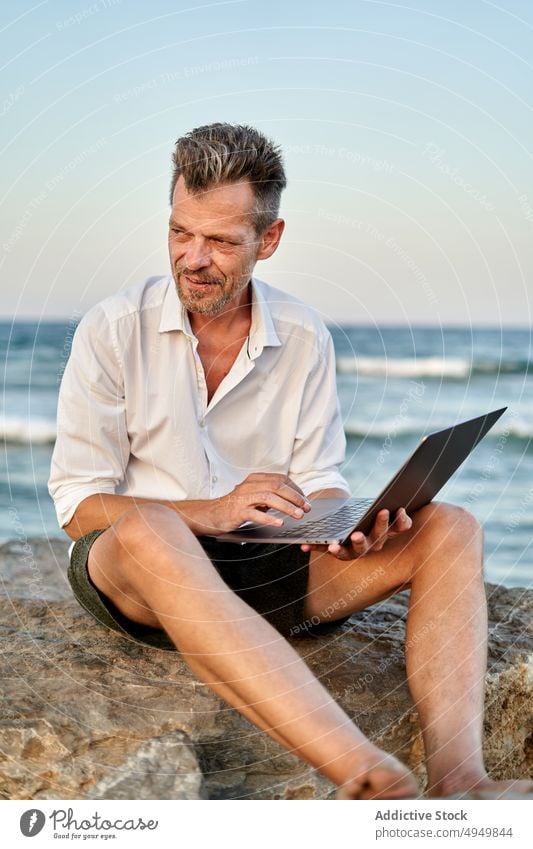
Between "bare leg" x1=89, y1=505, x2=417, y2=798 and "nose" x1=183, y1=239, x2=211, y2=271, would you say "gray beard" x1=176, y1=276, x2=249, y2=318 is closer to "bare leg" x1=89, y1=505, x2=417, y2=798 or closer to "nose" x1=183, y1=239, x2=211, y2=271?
"nose" x1=183, y1=239, x2=211, y2=271

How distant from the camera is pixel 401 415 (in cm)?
1062

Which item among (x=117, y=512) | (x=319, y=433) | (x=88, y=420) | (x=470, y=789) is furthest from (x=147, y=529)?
(x=319, y=433)

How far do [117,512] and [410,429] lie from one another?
788cm

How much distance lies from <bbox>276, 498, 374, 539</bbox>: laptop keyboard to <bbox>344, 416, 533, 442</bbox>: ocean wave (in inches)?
284

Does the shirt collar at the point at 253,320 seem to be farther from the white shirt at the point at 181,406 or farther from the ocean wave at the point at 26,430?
the ocean wave at the point at 26,430

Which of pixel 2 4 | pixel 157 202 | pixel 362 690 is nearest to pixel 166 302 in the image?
pixel 362 690

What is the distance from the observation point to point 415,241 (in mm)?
9664

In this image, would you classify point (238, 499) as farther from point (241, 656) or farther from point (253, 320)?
point (253, 320)

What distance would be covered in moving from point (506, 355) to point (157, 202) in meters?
9.73

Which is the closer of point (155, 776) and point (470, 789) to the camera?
point (470, 789)

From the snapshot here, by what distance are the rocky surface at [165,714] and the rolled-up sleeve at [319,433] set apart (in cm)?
42

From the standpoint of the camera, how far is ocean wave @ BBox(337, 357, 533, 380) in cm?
1334

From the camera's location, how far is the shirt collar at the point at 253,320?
263cm

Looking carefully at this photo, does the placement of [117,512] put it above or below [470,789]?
above
